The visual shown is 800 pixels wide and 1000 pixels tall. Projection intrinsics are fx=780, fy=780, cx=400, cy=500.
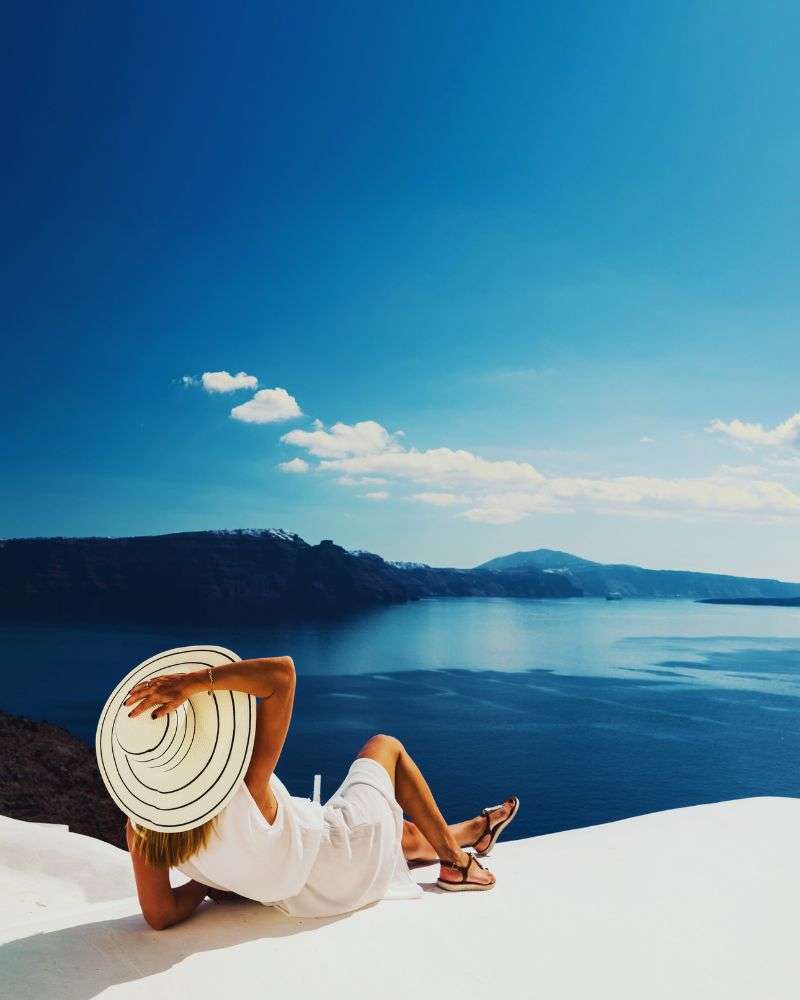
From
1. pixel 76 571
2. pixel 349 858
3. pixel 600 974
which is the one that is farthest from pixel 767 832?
pixel 76 571

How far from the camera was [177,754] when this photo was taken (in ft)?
7.27

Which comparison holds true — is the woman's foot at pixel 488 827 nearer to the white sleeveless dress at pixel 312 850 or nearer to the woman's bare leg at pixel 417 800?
the woman's bare leg at pixel 417 800

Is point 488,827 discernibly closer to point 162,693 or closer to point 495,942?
point 495,942

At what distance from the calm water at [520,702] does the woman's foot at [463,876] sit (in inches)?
1098

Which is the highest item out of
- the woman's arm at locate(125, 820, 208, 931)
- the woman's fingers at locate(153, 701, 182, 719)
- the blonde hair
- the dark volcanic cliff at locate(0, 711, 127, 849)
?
the woman's fingers at locate(153, 701, 182, 719)

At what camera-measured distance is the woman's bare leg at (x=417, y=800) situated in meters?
2.77

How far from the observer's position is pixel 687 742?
39.4 metres

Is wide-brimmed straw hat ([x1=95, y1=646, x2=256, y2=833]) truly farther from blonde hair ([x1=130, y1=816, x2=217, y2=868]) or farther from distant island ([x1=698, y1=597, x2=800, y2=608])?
distant island ([x1=698, y1=597, x2=800, y2=608])

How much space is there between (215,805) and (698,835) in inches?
99.8

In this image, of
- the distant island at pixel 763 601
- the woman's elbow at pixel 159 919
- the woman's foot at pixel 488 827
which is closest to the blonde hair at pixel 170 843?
the woman's elbow at pixel 159 919

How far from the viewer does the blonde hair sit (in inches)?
87.2

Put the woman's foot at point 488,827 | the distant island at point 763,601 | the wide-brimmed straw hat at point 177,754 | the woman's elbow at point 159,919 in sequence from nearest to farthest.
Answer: the wide-brimmed straw hat at point 177,754, the woman's elbow at point 159,919, the woman's foot at point 488,827, the distant island at point 763,601

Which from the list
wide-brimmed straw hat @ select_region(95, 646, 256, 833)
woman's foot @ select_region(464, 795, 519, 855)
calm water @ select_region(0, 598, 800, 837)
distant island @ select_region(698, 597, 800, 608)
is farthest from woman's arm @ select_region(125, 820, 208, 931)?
distant island @ select_region(698, 597, 800, 608)

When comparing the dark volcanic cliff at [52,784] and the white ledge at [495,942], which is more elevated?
the white ledge at [495,942]
